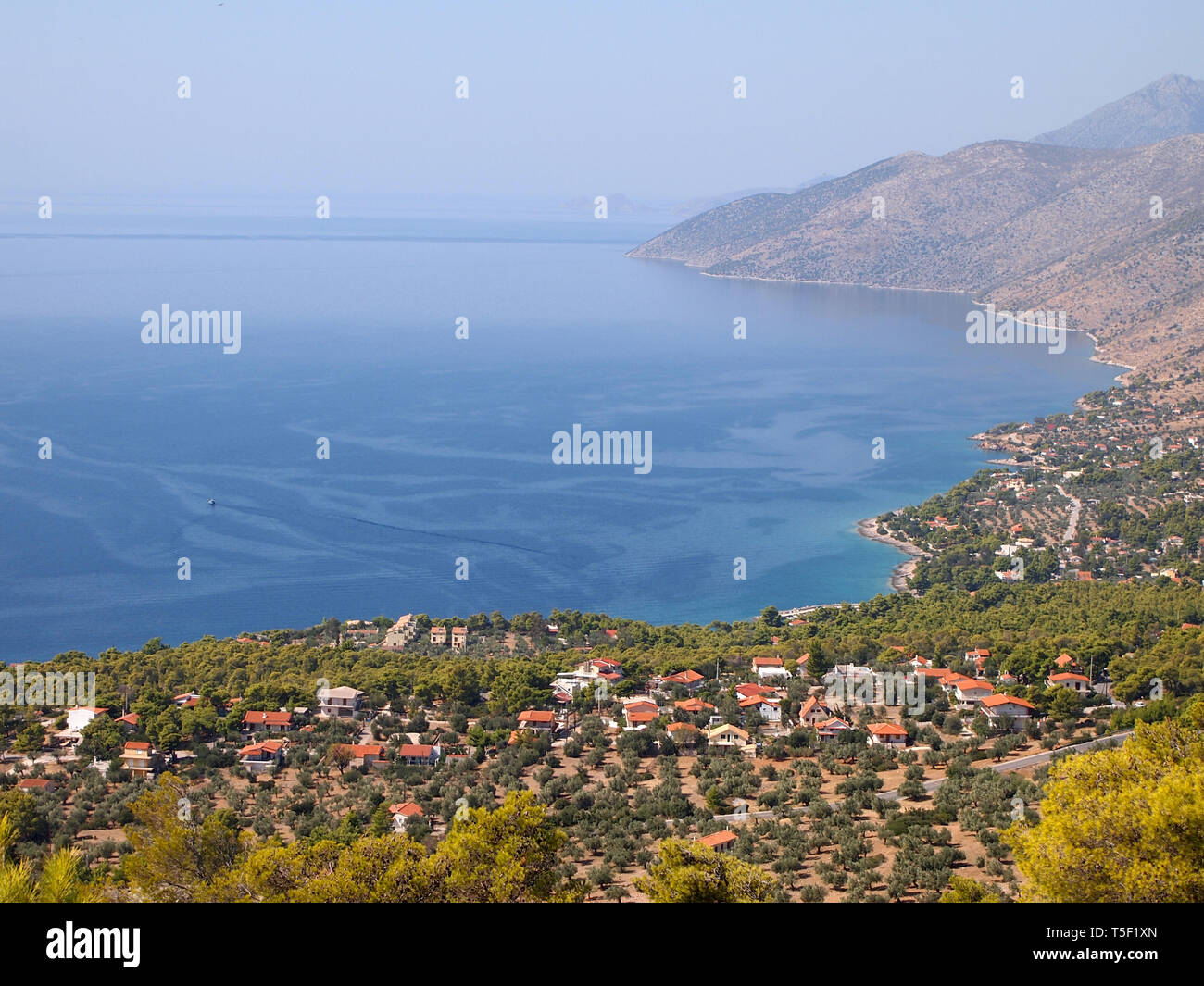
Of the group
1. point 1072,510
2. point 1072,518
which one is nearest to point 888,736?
point 1072,518

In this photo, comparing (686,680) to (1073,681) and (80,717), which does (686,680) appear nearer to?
(1073,681)

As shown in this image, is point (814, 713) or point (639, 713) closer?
point (814, 713)

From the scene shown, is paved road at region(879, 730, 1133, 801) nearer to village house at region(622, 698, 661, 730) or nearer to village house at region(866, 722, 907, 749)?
village house at region(866, 722, 907, 749)

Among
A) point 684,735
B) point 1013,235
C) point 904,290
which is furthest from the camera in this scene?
point 904,290

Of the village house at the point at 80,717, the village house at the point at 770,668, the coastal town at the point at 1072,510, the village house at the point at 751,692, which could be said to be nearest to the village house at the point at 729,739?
the village house at the point at 751,692

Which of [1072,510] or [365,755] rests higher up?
[1072,510]
